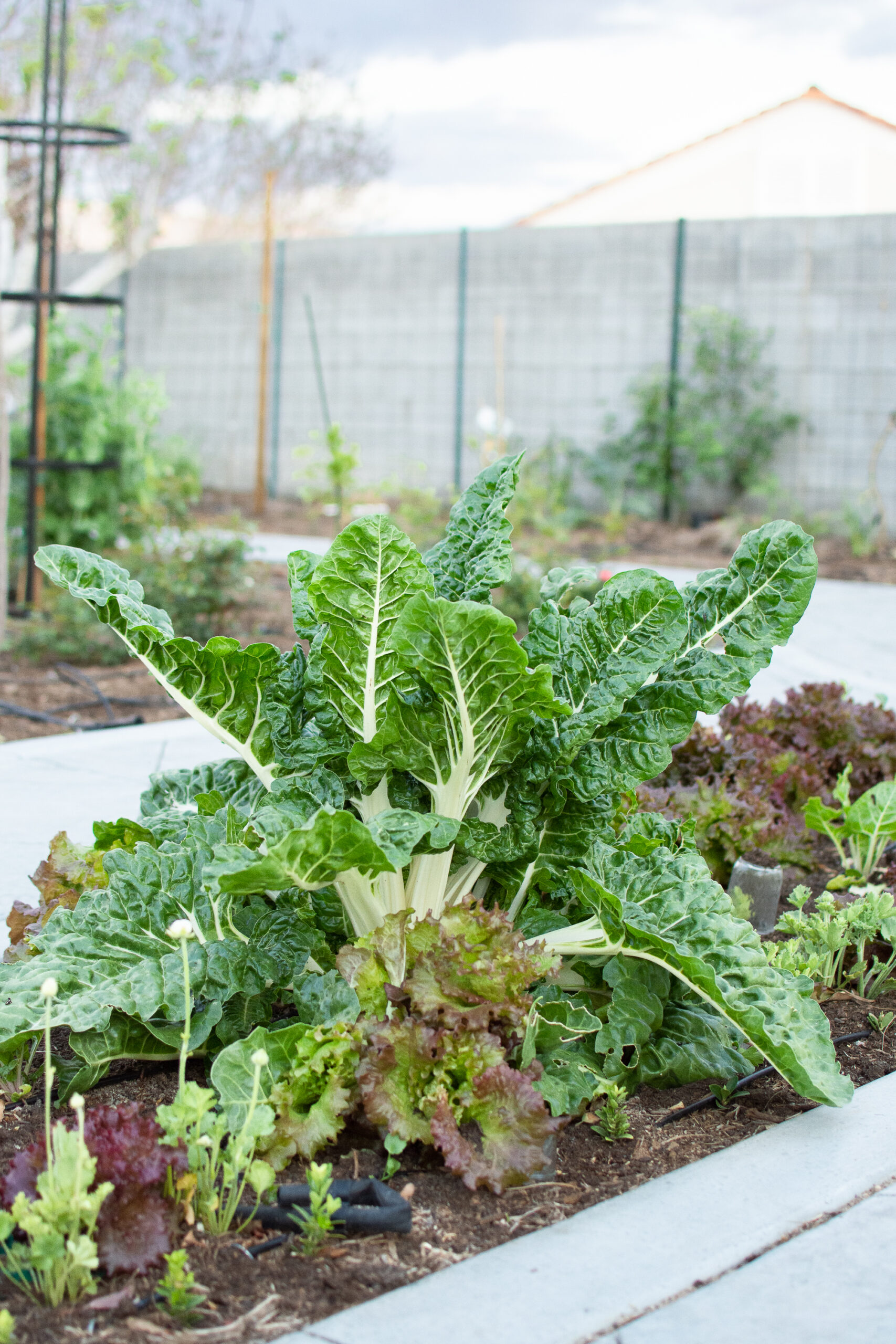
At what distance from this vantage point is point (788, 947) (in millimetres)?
2592

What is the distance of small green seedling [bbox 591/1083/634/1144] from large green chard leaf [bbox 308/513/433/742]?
0.72 meters

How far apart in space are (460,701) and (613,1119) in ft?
2.36

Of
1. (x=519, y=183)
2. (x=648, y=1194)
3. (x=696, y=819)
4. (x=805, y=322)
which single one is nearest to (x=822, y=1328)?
(x=648, y=1194)

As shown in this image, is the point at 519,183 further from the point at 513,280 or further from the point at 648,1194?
the point at 648,1194

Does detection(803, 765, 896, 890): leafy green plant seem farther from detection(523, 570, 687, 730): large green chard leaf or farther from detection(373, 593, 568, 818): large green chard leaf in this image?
detection(373, 593, 568, 818): large green chard leaf

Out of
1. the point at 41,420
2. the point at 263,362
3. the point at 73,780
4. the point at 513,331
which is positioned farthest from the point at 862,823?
the point at 263,362

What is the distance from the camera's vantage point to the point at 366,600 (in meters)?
2.22

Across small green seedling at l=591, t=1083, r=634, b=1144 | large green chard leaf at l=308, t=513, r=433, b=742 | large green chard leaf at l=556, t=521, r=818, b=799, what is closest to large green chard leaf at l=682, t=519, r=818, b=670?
large green chard leaf at l=556, t=521, r=818, b=799

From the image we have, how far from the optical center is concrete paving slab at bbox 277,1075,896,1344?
1.56 metres

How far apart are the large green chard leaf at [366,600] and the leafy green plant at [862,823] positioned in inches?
58.3

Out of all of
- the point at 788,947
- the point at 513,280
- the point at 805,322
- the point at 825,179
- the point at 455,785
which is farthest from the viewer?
the point at 825,179

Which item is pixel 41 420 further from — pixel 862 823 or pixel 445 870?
pixel 445 870

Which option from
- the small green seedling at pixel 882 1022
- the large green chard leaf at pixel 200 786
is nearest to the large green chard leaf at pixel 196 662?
the large green chard leaf at pixel 200 786

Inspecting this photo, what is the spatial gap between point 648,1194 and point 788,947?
825 millimetres
